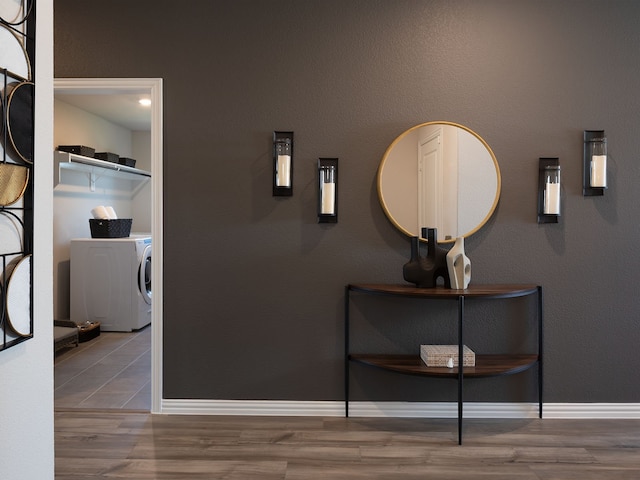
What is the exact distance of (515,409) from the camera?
330 cm

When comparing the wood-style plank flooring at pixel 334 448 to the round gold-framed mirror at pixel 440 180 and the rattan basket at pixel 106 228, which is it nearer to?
the round gold-framed mirror at pixel 440 180

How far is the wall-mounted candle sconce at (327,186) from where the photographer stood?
10.5ft

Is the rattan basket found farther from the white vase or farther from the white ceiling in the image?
the white vase

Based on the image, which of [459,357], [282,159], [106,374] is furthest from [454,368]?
[106,374]

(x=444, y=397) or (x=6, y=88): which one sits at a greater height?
(x=6, y=88)

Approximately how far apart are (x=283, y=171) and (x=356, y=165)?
16.5 inches

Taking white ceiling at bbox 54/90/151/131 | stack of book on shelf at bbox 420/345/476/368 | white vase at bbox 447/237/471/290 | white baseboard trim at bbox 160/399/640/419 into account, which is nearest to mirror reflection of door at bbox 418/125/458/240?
white vase at bbox 447/237/471/290

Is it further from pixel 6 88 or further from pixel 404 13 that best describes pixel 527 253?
pixel 6 88

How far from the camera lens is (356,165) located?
3.27 m

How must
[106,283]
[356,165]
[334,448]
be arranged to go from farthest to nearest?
[106,283] < [356,165] < [334,448]

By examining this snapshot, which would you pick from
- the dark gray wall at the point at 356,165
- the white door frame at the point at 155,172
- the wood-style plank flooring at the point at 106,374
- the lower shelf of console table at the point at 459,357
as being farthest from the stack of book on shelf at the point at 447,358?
the wood-style plank flooring at the point at 106,374

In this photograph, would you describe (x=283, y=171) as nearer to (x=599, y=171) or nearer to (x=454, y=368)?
(x=454, y=368)

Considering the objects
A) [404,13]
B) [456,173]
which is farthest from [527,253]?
[404,13]

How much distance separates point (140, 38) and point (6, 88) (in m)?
1.78
